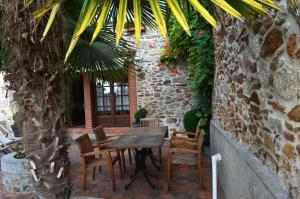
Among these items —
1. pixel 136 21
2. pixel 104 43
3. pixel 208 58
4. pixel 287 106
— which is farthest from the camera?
pixel 208 58

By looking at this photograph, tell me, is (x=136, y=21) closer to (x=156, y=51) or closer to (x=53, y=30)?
(x=53, y=30)

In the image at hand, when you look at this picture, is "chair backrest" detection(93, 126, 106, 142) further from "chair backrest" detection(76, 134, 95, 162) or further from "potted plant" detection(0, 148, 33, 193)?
"potted plant" detection(0, 148, 33, 193)

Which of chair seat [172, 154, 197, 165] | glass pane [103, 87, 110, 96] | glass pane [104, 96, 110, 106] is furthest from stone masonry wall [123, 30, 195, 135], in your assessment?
chair seat [172, 154, 197, 165]

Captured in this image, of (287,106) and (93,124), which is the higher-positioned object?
(287,106)

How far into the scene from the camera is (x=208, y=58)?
5.47m

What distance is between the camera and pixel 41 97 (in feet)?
6.81

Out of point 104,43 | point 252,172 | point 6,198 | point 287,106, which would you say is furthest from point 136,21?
point 6,198

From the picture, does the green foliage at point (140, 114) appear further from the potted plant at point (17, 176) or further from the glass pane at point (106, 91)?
the potted plant at point (17, 176)

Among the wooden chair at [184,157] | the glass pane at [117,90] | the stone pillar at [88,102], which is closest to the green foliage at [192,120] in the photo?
the wooden chair at [184,157]

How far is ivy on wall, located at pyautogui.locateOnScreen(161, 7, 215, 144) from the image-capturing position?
548cm

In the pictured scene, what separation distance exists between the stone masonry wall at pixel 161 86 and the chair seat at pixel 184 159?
142 inches

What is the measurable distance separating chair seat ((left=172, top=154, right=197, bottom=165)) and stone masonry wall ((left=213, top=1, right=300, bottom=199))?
50.7 inches

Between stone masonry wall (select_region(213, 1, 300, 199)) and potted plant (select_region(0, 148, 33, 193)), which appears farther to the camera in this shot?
potted plant (select_region(0, 148, 33, 193))

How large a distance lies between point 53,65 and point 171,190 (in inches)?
103
